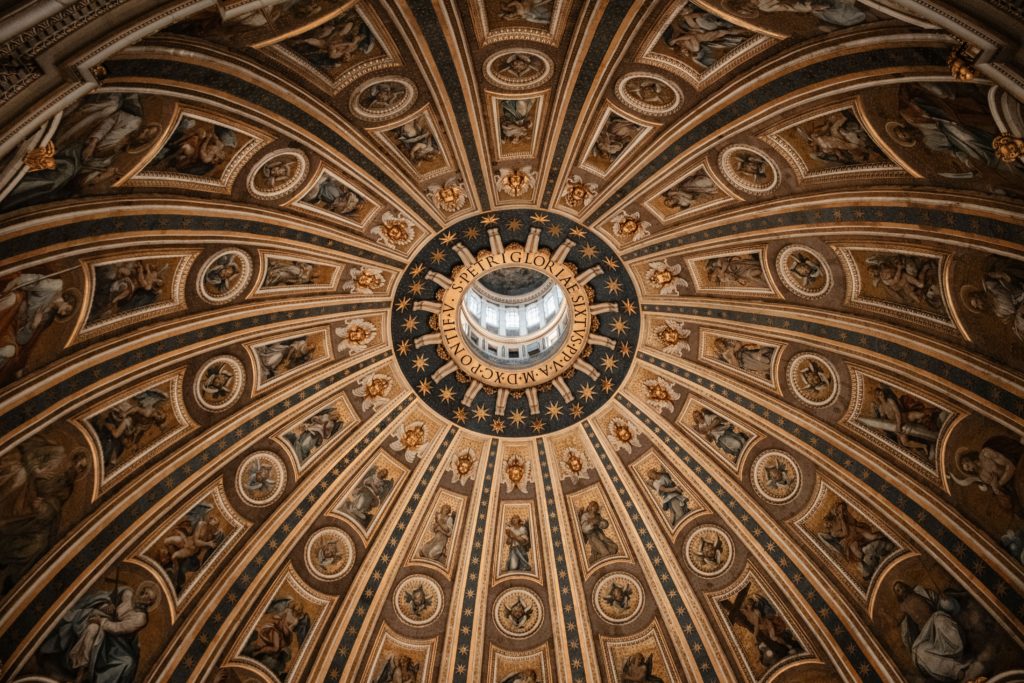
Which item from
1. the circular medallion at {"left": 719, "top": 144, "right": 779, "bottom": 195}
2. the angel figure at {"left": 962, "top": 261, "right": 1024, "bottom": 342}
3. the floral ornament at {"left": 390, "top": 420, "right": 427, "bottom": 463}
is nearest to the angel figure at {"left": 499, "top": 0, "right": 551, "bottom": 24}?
the circular medallion at {"left": 719, "top": 144, "right": 779, "bottom": 195}

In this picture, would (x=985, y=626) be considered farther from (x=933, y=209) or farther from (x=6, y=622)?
(x=6, y=622)

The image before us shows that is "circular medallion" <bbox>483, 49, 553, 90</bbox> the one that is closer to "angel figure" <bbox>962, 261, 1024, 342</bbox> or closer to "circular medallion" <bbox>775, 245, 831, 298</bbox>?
"circular medallion" <bbox>775, 245, 831, 298</bbox>

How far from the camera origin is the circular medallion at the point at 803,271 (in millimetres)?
17891

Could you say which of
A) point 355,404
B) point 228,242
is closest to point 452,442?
point 355,404

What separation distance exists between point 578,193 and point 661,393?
619 cm

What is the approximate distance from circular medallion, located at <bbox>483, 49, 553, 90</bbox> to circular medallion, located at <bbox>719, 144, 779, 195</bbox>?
4.36 metres

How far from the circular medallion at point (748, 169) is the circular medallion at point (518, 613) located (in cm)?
1276

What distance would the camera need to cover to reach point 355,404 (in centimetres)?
2170

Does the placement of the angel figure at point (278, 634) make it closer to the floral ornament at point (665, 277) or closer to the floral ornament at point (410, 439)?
the floral ornament at point (410, 439)

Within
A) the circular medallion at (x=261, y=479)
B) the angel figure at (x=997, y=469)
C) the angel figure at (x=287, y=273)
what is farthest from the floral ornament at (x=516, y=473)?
the angel figure at (x=997, y=469)

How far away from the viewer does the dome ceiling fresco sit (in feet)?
45.0

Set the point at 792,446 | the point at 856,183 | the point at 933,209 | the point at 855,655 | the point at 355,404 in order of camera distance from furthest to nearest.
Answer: the point at 355,404
the point at 792,446
the point at 855,655
the point at 856,183
the point at 933,209

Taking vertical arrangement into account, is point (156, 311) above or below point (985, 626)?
above

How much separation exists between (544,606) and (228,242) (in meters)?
13.2
